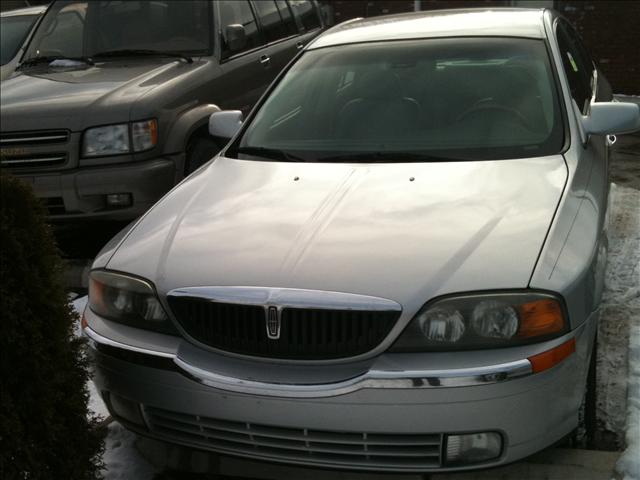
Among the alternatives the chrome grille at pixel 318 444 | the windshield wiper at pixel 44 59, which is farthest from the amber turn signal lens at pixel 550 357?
the windshield wiper at pixel 44 59

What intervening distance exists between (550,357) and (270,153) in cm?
176

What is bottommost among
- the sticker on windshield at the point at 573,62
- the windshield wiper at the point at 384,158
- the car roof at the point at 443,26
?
the windshield wiper at the point at 384,158

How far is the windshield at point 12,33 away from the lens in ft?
26.8

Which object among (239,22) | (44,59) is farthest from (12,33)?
(239,22)

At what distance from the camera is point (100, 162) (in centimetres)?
524

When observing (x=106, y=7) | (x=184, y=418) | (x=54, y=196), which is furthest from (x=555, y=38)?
(x=106, y=7)

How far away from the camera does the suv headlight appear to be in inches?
206

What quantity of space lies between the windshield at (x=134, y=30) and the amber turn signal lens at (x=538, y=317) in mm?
4256

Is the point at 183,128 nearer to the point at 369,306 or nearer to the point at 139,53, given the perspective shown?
the point at 139,53

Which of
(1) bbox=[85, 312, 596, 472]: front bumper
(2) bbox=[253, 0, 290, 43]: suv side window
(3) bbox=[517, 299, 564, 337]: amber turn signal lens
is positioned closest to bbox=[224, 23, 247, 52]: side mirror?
(2) bbox=[253, 0, 290, 43]: suv side window

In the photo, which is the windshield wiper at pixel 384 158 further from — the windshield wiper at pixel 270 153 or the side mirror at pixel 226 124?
the side mirror at pixel 226 124

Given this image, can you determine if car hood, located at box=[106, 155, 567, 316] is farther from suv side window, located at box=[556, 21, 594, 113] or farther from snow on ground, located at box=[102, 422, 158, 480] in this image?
suv side window, located at box=[556, 21, 594, 113]

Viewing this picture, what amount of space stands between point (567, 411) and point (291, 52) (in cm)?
528

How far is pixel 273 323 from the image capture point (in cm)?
255
